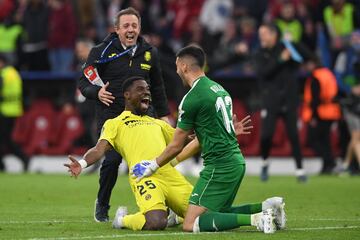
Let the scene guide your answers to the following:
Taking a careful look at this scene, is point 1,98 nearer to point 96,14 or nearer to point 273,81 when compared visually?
point 96,14

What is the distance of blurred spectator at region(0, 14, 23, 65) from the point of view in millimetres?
26109

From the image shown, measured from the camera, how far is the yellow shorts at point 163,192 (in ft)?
36.5

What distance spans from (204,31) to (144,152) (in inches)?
517

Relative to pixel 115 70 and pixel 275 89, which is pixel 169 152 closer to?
pixel 115 70

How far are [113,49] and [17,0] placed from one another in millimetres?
15910

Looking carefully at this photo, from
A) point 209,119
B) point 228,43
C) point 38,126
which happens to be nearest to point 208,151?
point 209,119

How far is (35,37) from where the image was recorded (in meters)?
26.4

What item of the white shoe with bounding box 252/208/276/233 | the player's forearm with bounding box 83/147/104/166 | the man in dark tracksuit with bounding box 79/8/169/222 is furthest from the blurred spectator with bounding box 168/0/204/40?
the white shoe with bounding box 252/208/276/233

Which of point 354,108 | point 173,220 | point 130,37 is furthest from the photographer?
point 354,108

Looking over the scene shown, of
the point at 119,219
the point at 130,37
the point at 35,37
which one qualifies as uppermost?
the point at 130,37

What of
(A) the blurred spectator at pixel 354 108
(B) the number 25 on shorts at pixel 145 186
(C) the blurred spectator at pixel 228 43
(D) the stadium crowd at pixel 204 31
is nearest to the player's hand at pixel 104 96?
(B) the number 25 on shorts at pixel 145 186

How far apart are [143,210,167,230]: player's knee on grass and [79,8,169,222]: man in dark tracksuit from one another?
139 cm

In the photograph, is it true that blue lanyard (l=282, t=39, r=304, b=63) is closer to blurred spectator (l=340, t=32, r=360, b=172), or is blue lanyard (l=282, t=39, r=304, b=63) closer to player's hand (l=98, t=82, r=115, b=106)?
blurred spectator (l=340, t=32, r=360, b=172)

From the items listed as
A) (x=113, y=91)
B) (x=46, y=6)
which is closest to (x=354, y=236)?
(x=113, y=91)
